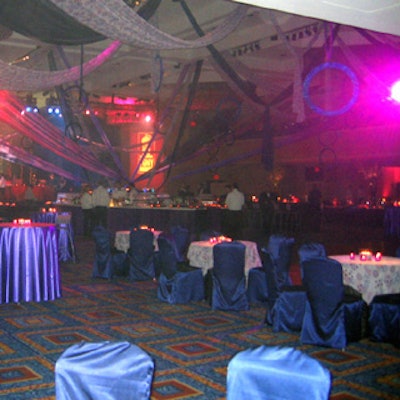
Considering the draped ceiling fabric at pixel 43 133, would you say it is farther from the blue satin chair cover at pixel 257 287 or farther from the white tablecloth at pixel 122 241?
the blue satin chair cover at pixel 257 287

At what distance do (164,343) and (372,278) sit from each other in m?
2.01

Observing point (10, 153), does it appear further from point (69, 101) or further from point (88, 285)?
point (88, 285)

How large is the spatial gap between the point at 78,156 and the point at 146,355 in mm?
9375

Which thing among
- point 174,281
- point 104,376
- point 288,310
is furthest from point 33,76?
point 104,376

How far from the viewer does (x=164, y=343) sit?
5.11 metres

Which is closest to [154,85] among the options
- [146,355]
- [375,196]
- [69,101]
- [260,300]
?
[69,101]

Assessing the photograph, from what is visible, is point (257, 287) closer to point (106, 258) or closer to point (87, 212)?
point (106, 258)

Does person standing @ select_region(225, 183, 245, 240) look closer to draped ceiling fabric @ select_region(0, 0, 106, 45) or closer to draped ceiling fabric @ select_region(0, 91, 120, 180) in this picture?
draped ceiling fabric @ select_region(0, 91, 120, 180)

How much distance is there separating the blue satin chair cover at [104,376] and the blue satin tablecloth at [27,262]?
5006mm

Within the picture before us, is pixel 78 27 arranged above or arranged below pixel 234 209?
above

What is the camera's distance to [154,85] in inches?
364

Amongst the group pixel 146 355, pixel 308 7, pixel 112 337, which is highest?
pixel 308 7

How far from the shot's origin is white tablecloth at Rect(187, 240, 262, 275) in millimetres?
7191

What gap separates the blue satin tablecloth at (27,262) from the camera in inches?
258
